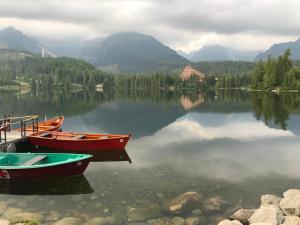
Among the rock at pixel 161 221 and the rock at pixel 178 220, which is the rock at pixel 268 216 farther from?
the rock at pixel 161 221

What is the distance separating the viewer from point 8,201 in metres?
25.7

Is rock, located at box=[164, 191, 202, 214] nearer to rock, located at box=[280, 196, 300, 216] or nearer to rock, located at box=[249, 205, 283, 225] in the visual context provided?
rock, located at box=[249, 205, 283, 225]

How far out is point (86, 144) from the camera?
4191cm

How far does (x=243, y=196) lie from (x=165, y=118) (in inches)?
2106

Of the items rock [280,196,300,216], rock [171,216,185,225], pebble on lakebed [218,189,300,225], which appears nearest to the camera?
pebble on lakebed [218,189,300,225]

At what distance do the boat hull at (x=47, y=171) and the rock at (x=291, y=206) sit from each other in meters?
16.8

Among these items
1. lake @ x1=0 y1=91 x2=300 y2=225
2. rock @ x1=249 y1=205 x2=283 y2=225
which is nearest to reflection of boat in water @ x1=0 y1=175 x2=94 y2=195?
lake @ x1=0 y1=91 x2=300 y2=225

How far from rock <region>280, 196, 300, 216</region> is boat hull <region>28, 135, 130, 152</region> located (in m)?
24.0

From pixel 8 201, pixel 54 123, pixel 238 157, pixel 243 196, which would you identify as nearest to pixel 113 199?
pixel 8 201

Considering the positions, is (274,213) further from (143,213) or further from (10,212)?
(10,212)

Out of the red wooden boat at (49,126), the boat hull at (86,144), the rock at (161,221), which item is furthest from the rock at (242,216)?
Result: the red wooden boat at (49,126)

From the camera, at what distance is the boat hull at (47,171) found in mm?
29500

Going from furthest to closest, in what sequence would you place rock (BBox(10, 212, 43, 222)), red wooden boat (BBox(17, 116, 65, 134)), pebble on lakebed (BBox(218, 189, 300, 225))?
red wooden boat (BBox(17, 116, 65, 134)) → rock (BBox(10, 212, 43, 222)) → pebble on lakebed (BBox(218, 189, 300, 225))

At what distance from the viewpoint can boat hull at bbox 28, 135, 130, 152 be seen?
41.9 meters
